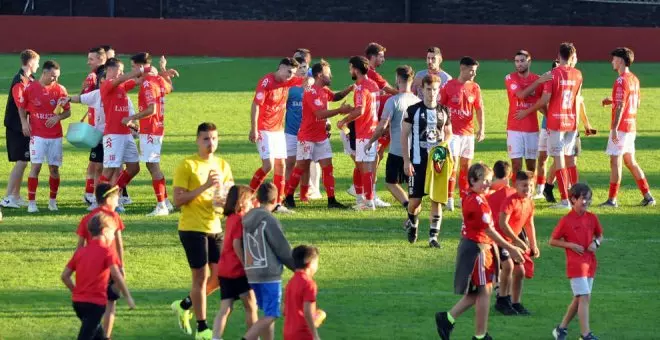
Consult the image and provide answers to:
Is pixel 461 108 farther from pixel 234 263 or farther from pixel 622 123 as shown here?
pixel 234 263

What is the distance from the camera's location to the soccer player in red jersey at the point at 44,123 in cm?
1739

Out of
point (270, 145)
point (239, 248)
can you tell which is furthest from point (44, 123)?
point (239, 248)

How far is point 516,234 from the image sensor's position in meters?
12.1

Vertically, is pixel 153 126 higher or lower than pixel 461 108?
lower

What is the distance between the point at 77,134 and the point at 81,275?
23.8ft

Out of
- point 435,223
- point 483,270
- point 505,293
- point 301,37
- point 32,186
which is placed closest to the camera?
point 483,270

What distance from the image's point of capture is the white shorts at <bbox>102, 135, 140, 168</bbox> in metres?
17.0

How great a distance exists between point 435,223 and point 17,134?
6469mm

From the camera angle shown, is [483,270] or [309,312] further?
[483,270]

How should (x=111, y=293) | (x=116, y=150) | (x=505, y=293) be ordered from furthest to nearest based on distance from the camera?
(x=116, y=150), (x=505, y=293), (x=111, y=293)

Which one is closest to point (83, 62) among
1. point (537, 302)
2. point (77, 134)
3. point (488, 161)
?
point (488, 161)

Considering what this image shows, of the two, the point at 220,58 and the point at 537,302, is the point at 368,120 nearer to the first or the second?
the point at 537,302

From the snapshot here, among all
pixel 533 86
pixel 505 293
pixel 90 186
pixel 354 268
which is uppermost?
pixel 533 86

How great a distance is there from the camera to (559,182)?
58.6ft
